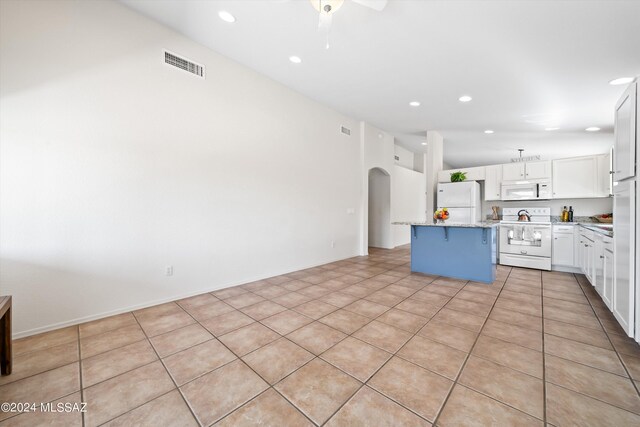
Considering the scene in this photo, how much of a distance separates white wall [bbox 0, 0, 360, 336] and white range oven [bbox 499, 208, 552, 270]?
15.3 feet

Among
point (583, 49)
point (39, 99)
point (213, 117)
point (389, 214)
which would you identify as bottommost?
point (389, 214)

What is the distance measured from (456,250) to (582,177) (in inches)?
127

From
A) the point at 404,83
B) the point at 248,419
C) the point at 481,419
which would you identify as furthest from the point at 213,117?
the point at 481,419

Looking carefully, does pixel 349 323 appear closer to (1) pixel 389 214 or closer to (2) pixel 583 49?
(2) pixel 583 49

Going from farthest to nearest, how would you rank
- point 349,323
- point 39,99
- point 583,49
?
point 583,49, point 349,323, point 39,99

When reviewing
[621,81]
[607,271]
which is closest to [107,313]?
[607,271]

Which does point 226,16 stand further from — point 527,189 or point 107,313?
point 527,189

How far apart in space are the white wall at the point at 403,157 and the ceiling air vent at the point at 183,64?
19.2 ft

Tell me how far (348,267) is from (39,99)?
460cm

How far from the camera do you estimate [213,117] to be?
338cm

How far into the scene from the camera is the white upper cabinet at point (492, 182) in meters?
5.61

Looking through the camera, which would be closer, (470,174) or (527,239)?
(527,239)

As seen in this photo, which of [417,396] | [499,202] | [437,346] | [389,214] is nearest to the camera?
[417,396]

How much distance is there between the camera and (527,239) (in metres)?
4.85
